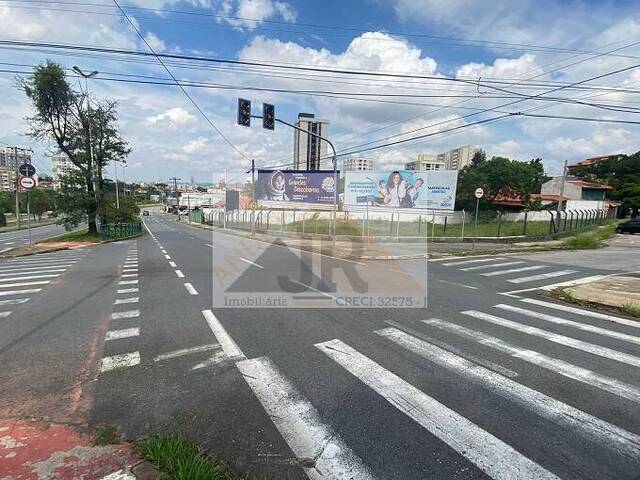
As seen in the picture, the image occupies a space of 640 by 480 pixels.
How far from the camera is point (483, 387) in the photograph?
13.8 ft

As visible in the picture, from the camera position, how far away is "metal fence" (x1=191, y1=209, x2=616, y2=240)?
91.2ft

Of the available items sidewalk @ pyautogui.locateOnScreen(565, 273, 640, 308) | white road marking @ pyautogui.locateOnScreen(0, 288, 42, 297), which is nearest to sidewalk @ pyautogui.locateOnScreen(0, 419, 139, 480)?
white road marking @ pyautogui.locateOnScreen(0, 288, 42, 297)

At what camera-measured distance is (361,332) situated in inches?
243

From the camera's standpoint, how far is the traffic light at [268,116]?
15.9 metres

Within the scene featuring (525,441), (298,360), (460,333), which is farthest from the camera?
(460,333)

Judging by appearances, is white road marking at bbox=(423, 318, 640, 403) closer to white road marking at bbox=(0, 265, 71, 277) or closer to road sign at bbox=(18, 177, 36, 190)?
white road marking at bbox=(0, 265, 71, 277)

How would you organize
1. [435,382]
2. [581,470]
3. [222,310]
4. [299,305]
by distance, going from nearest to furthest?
[581,470]
[435,382]
[222,310]
[299,305]

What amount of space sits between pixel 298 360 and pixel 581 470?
10.4ft

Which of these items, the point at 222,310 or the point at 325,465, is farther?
the point at 222,310

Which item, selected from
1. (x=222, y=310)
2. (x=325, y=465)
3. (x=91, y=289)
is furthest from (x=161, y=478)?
(x=91, y=289)

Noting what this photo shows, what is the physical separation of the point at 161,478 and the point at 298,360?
2.47 m

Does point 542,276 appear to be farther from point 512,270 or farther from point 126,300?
point 126,300

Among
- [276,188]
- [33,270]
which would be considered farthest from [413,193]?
[33,270]

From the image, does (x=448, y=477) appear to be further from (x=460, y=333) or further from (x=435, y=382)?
(x=460, y=333)
